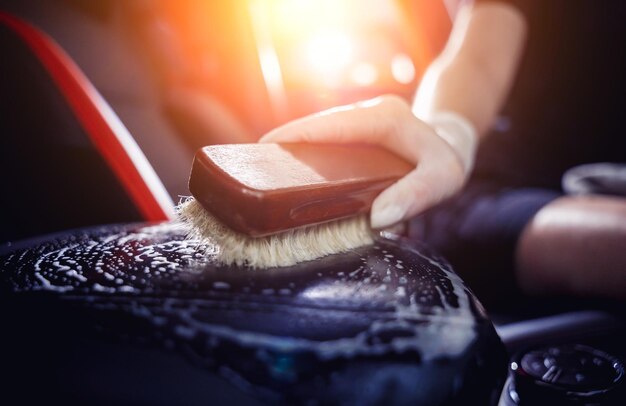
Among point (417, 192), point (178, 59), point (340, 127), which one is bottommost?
point (417, 192)

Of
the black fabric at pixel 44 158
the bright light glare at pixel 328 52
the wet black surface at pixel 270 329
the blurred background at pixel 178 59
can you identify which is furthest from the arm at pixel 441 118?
the bright light glare at pixel 328 52

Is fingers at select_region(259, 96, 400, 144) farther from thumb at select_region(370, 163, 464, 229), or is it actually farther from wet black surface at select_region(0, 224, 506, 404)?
wet black surface at select_region(0, 224, 506, 404)

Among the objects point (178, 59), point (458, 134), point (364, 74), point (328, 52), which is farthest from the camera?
point (328, 52)

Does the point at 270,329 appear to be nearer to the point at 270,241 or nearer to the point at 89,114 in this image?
the point at 270,241

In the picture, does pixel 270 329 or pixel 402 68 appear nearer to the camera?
pixel 270 329

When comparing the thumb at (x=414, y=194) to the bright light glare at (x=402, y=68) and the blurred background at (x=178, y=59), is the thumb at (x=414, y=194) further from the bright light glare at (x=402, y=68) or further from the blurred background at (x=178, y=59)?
the bright light glare at (x=402, y=68)

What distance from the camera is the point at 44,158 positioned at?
2.48 ft

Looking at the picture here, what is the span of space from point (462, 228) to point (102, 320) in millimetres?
808

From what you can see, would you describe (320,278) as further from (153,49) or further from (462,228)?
(153,49)

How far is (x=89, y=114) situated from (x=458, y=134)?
2.39 ft

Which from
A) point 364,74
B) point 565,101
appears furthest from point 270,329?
point 364,74

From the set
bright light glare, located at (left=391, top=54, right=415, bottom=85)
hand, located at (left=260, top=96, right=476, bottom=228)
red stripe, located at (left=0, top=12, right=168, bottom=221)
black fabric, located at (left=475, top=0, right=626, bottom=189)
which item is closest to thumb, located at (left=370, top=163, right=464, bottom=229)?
hand, located at (left=260, top=96, right=476, bottom=228)

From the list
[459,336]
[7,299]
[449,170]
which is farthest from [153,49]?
[459,336]

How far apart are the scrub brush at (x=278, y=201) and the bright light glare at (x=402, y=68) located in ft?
7.50
